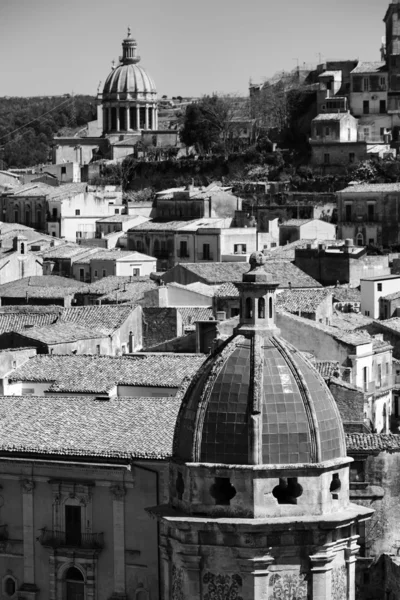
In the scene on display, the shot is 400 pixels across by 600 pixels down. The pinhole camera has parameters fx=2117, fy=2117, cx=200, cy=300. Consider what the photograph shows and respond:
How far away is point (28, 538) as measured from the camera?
34.9 metres

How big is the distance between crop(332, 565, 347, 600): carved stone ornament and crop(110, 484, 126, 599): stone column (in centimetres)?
1493

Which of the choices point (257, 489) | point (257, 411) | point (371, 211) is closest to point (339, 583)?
point (257, 489)

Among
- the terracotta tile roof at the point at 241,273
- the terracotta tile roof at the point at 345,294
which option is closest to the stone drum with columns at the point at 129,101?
the terracotta tile roof at the point at 241,273

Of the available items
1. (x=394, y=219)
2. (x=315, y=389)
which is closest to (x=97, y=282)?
(x=394, y=219)

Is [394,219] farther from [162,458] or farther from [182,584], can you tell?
[182,584]

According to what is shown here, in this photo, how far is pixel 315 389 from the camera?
1914cm

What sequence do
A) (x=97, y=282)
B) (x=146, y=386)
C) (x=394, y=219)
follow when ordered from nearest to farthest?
(x=146, y=386) → (x=97, y=282) → (x=394, y=219)

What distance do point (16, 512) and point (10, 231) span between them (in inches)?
2452

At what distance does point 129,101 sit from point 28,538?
99.7m

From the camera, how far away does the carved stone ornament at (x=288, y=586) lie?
737 inches

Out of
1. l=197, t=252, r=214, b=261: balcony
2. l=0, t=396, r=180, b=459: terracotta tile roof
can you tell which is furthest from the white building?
l=0, t=396, r=180, b=459: terracotta tile roof

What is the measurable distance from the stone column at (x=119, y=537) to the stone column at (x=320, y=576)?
50.1 feet

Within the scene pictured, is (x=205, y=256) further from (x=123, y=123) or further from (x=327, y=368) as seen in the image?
(x=123, y=123)

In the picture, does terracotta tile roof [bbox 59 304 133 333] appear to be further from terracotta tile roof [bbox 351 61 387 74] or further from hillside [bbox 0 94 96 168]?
hillside [bbox 0 94 96 168]
